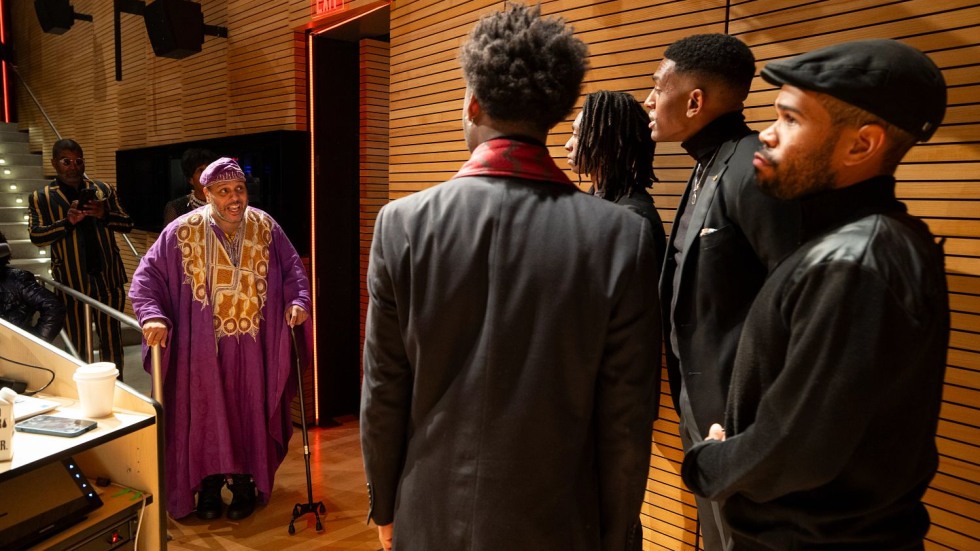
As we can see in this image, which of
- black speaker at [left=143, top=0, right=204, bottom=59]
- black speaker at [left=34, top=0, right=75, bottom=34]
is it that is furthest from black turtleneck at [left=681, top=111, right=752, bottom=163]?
black speaker at [left=34, top=0, right=75, bottom=34]

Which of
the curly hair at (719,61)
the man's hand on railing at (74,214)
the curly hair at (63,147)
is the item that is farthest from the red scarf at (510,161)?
the curly hair at (63,147)

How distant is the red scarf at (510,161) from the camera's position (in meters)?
1.26

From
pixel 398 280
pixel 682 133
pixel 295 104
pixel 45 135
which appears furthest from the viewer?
pixel 45 135

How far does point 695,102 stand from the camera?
6.25ft

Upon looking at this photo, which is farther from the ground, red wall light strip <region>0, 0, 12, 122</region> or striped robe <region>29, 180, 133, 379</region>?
red wall light strip <region>0, 0, 12, 122</region>

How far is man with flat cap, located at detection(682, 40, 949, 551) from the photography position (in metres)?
1.04

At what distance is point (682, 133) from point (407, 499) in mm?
1335

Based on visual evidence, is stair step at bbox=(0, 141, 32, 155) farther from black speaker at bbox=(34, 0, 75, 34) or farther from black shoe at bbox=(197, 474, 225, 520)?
black shoe at bbox=(197, 474, 225, 520)

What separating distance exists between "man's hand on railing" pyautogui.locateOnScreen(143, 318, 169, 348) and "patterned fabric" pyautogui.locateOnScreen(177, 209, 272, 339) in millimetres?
274

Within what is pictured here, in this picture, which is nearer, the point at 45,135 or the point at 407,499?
the point at 407,499

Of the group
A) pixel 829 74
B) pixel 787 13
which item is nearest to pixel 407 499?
pixel 829 74

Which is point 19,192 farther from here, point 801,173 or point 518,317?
point 801,173

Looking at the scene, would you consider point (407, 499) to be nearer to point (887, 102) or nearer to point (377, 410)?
point (377, 410)

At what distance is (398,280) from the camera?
4.18 feet
